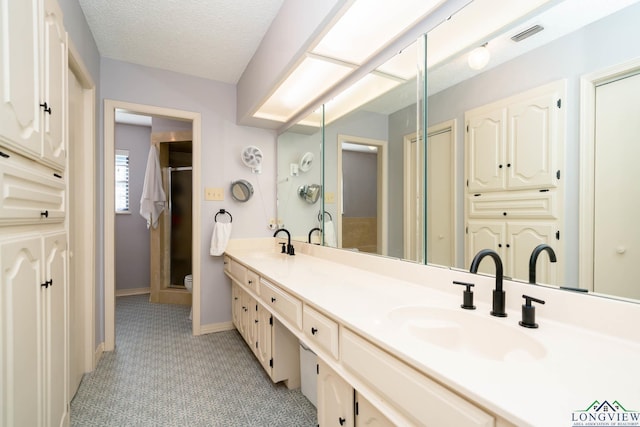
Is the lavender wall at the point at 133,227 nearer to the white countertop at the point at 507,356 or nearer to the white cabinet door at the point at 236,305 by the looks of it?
the white cabinet door at the point at 236,305

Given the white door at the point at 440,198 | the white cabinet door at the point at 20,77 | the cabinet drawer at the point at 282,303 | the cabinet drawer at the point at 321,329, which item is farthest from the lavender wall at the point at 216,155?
the white door at the point at 440,198

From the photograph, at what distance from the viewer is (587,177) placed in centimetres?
85

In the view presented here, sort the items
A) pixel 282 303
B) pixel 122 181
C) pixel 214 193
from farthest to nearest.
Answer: pixel 122 181
pixel 214 193
pixel 282 303

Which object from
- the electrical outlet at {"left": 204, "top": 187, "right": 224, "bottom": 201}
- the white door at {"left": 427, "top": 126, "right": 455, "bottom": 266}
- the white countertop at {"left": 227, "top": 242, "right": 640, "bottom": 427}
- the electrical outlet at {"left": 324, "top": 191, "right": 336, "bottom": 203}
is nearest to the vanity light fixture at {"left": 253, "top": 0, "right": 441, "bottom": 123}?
the white door at {"left": 427, "top": 126, "right": 455, "bottom": 266}

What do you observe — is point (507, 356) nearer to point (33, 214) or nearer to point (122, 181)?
point (33, 214)

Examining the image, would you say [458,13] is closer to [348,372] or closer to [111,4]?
[348,372]

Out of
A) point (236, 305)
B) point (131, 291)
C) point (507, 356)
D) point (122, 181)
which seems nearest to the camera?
point (507, 356)

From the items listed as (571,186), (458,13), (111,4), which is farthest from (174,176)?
(571,186)

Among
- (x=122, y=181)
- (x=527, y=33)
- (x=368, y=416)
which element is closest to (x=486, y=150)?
(x=527, y=33)

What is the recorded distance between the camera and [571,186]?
0.88 m

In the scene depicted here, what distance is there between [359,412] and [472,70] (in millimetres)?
1364

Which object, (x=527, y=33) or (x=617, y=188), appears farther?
(x=527, y=33)

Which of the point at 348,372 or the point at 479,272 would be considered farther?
the point at 479,272

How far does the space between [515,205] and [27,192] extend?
1.67 metres
